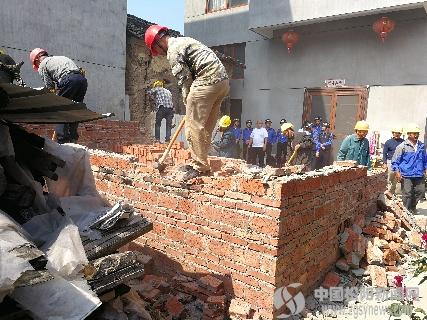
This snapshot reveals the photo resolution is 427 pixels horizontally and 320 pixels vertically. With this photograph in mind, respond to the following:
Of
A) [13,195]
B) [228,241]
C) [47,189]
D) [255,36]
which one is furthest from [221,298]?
[255,36]

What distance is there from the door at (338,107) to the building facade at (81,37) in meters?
6.69

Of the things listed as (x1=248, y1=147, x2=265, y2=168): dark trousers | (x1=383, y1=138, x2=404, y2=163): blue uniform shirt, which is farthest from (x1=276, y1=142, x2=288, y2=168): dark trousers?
(x1=383, y1=138, x2=404, y2=163): blue uniform shirt

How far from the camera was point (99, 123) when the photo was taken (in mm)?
7570

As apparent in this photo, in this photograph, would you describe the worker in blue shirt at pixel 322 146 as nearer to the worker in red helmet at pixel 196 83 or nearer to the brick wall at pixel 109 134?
the brick wall at pixel 109 134

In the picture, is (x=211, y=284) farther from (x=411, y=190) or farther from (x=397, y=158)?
(x=411, y=190)

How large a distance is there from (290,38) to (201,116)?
32.6 ft

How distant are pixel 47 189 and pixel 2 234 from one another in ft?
4.38

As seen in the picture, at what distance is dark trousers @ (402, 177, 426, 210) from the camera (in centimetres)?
639

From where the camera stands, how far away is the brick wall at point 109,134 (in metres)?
7.28

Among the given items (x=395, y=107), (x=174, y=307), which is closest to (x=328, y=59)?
(x=395, y=107)

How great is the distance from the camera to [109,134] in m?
7.83

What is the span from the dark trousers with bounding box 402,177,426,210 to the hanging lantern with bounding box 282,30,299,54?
754cm

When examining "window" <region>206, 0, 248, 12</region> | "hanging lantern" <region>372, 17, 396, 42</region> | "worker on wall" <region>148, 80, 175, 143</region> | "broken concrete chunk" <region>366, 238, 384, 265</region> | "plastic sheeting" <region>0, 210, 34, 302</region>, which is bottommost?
"broken concrete chunk" <region>366, 238, 384, 265</region>

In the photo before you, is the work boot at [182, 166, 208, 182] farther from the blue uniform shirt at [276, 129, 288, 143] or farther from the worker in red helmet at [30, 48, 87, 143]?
the blue uniform shirt at [276, 129, 288, 143]
